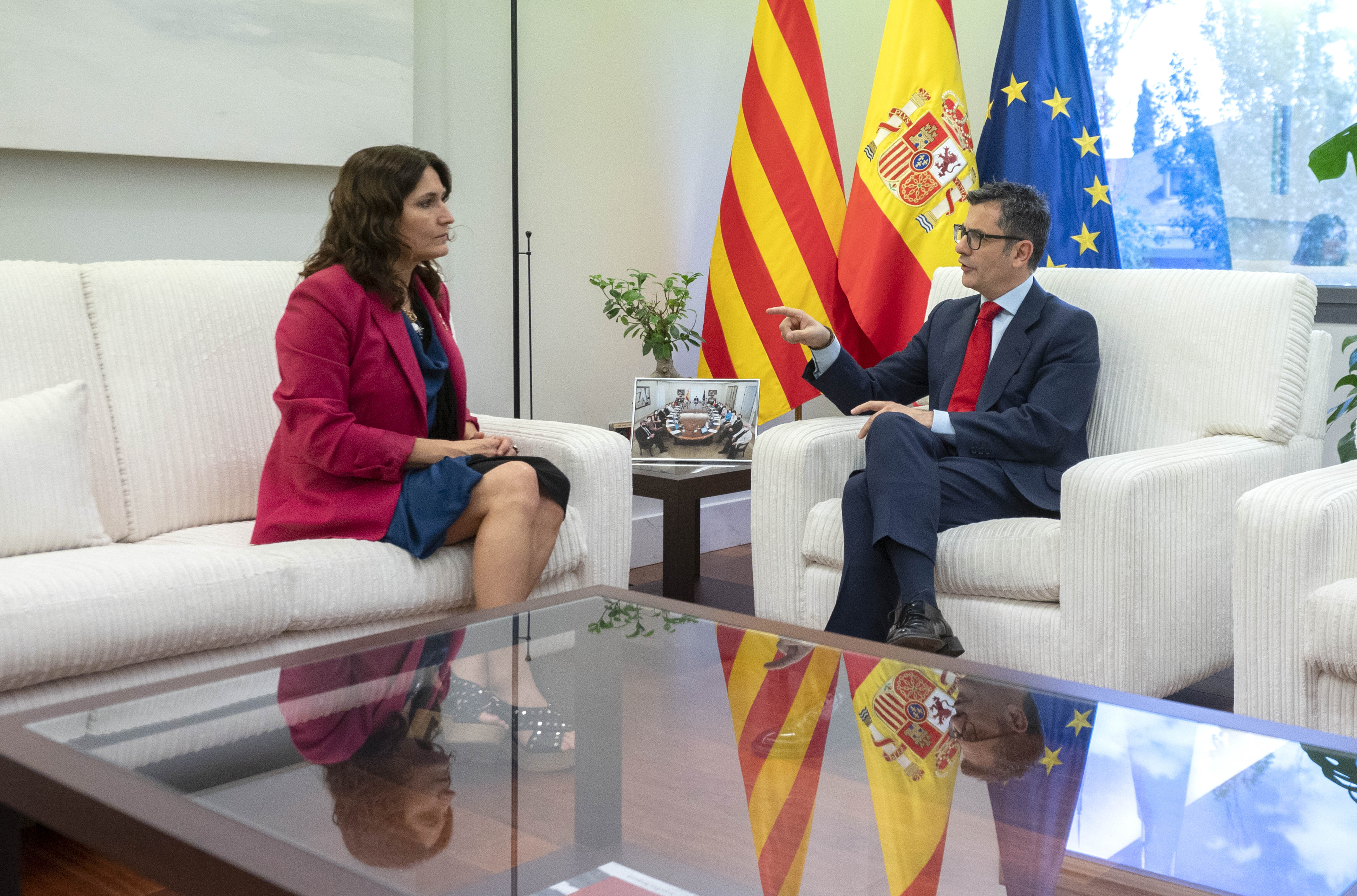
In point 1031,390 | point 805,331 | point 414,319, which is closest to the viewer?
point 414,319

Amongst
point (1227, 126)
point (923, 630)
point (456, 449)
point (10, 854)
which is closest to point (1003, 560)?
point (923, 630)

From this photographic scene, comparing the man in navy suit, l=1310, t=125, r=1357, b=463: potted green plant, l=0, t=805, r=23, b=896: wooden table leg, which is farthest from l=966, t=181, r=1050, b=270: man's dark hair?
l=0, t=805, r=23, b=896: wooden table leg

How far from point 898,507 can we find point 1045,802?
3.97ft

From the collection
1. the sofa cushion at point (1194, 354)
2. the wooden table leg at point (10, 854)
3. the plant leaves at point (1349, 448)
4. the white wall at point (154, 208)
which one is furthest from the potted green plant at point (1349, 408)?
the wooden table leg at point (10, 854)

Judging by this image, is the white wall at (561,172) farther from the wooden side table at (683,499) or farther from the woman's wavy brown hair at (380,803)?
the woman's wavy brown hair at (380,803)

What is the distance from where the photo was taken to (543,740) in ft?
3.81

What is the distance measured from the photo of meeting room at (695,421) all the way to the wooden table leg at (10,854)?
2.01 meters

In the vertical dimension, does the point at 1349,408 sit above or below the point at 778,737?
above

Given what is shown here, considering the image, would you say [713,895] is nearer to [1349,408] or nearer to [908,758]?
[908,758]

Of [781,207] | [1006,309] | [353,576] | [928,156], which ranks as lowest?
[353,576]

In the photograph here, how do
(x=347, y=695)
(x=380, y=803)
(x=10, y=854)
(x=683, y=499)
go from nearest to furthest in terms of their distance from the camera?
(x=380, y=803), (x=10, y=854), (x=347, y=695), (x=683, y=499)

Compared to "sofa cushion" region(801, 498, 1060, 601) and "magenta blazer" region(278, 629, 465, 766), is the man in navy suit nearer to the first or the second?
"sofa cushion" region(801, 498, 1060, 601)

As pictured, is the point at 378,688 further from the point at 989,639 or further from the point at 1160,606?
the point at 1160,606

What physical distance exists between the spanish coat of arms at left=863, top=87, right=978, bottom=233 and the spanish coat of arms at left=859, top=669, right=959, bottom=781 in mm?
2356
